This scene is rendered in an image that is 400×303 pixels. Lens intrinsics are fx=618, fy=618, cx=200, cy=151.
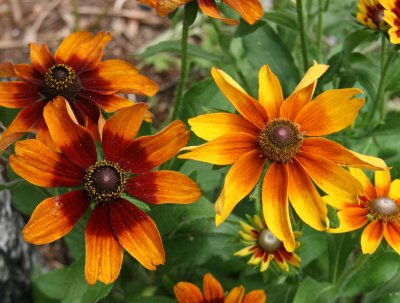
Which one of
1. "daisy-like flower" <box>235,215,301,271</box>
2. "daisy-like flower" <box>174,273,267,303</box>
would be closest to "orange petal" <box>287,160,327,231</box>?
"daisy-like flower" <box>235,215,301,271</box>

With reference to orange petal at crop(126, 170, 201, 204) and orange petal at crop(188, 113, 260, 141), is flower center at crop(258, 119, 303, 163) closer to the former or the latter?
orange petal at crop(188, 113, 260, 141)

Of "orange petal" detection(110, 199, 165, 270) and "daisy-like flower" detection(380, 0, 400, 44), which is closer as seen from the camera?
"orange petal" detection(110, 199, 165, 270)

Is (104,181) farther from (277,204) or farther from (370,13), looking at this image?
(370,13)

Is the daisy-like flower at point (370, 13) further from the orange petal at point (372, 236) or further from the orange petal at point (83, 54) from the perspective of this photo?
the orange petal at point (83, 54)

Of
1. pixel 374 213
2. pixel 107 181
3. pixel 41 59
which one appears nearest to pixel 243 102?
pixel 107 181

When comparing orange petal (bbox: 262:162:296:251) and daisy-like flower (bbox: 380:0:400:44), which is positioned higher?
daisy-like flower (bbox: 380:0:400:44)
